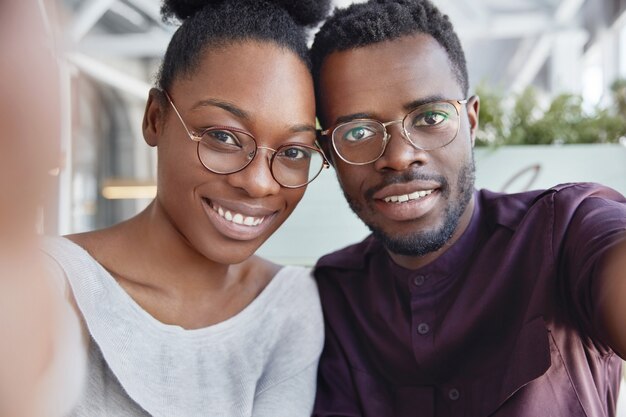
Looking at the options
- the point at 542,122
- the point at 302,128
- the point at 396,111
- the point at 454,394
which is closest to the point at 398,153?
the point at 396,111

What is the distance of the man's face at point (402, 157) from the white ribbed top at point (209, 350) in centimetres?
32

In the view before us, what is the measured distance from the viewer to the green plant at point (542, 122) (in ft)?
8.87

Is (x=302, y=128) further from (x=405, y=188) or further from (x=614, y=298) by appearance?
(x=614, y=298)

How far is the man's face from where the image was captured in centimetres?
155

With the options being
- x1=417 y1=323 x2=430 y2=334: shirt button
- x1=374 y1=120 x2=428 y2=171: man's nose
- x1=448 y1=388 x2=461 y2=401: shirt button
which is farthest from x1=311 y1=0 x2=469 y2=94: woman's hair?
x1=448 y1=388 x2=461 y2=401: shirt button

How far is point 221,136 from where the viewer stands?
1.44 meters

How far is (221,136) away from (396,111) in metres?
0.43

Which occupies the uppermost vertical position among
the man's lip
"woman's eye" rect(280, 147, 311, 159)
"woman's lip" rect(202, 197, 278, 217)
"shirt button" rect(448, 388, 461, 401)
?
"woman's eye" rect(280, 147, 311, 159)

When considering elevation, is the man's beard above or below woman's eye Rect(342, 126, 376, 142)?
below

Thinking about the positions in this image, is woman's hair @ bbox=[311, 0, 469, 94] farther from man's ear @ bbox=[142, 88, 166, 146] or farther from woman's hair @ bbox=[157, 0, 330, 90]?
man's ear @ bbox=[142, 88, 166, 146]

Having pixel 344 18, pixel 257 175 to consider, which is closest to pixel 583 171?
pixel 344 18

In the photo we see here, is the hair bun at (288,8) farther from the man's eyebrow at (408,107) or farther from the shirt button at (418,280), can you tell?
the shirt button at (418,280)

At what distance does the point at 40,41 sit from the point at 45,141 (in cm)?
10

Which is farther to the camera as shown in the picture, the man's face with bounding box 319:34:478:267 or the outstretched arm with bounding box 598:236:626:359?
the man's face with bounding box 319:34:478:267
